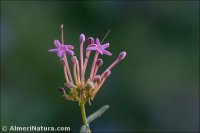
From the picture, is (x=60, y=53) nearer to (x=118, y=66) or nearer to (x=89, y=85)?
(x=89, y=85)

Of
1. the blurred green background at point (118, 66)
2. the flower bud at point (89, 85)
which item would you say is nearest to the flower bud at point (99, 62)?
the flower bud at point (89, 85)

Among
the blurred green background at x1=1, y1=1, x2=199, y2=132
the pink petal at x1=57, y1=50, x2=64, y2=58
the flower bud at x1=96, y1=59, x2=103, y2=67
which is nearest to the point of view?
the pink petal at x1=57, y1=50, x2=64, y2=58

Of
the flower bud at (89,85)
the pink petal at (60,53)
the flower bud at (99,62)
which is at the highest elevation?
the pink petal at (60,53)

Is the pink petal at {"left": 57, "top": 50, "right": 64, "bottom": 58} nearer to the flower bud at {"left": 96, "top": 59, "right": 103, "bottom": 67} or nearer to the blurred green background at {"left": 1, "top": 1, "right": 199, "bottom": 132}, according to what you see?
the flower bud at {"left": 96, "top": 59, "right": 103, "bottom": 67}

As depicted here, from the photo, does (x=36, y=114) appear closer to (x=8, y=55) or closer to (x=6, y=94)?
(x=6, y=94)

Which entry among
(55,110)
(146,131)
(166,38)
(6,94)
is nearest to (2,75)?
(6,94)

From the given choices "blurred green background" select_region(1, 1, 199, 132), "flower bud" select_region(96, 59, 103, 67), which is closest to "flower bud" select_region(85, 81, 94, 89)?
"flower bud" select_region(96, 59, 103, 67)

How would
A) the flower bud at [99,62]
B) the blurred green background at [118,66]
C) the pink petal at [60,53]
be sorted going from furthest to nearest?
the blurred green background at [118,66]
the flower bud at [99,62]
the pink petal at [60,53]

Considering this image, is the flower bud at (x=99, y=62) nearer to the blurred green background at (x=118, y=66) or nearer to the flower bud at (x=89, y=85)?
the flower bud at (x=89, y=85)
